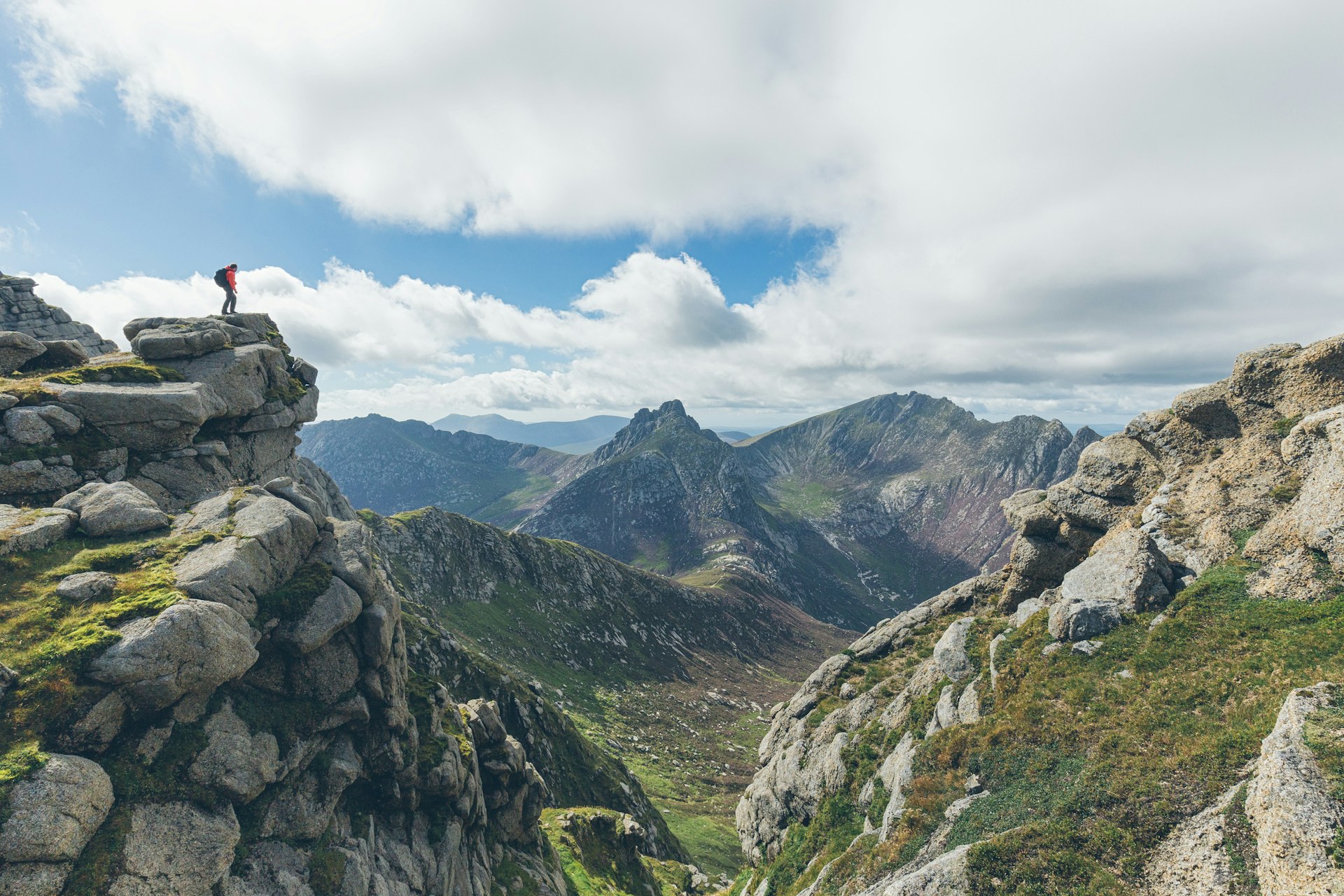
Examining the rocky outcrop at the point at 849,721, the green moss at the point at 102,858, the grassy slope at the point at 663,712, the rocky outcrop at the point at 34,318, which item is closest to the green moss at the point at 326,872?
the green moss at the point at 102,858

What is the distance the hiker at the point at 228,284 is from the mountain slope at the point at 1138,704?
196 feet

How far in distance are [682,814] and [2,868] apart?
105 meters

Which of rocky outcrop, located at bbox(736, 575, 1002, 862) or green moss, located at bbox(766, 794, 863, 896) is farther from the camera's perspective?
rocky outcrop, located at bbox(736, 575, 1002, 862)

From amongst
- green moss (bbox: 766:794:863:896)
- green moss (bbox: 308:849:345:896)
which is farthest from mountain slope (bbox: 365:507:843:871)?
green moss (bbox: 308:849:345:896)

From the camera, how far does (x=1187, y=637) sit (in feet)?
70.1

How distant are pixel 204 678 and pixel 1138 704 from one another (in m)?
37.2

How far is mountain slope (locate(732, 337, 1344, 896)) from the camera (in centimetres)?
1504

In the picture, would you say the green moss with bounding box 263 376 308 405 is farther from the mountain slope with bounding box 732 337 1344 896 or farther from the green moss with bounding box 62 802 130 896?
the mountain slope with bounding box 732 337 1344 896

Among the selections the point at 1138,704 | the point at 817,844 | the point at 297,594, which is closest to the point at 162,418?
the point at 297,594

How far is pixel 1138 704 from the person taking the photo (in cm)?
2009

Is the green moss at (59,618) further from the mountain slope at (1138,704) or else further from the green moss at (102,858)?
the mountain slope at (1138,704)

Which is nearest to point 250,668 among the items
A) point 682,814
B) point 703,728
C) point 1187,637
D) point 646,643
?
point 1187,637

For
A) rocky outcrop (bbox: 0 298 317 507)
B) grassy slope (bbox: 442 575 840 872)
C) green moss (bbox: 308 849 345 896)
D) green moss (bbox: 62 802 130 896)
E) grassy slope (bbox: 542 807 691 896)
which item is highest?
rocky outcrop (bbox: 0 298 317 507)

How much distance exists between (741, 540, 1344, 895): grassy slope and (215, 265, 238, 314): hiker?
59827 millimetres
